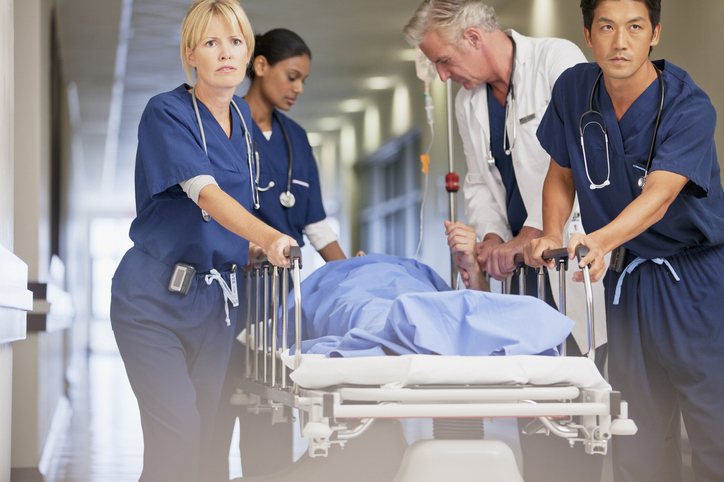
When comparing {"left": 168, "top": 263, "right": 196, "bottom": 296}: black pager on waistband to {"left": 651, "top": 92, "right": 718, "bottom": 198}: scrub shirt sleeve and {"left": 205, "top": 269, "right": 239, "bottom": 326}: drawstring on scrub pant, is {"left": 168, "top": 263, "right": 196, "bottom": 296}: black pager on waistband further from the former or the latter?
{"left": 651, "top": 92, "right": 718, "bottom": 198}: scrub shirt sleeve

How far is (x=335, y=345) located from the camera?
164 cm

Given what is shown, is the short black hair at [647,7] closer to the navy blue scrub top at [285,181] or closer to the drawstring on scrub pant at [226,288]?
the drawstring on scrub pant at [226,288]

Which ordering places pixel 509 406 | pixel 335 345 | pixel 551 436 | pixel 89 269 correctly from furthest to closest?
pixel 89 269 < pixel 551 436 < pixel 335 345 < pixel 509 406

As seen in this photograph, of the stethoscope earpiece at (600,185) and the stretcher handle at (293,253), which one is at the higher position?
the stethoscope earpiece at (600,185)

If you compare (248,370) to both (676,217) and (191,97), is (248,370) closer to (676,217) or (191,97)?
(191,97)

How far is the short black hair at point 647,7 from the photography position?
177 cm

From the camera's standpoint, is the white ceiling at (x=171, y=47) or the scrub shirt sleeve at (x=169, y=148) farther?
the white ceiling at (x=171, y=47)

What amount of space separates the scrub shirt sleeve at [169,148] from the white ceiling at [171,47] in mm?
3307

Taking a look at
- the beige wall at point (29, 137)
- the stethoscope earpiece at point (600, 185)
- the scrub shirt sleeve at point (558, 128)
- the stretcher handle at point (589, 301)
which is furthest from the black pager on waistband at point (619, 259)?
the beige wall at point (29, 137)

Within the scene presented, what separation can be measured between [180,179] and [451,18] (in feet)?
4.36

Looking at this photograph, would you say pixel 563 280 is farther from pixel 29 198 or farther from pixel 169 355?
pixel 29 198

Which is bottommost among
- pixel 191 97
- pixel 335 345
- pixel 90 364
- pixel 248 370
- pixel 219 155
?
pixel 90 364

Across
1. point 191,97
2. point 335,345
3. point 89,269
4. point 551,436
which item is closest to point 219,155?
point 191,97

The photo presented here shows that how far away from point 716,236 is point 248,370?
140cm
